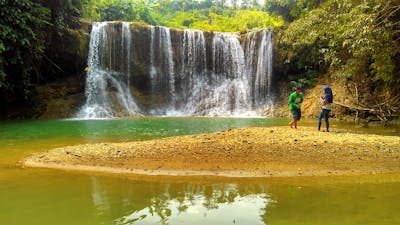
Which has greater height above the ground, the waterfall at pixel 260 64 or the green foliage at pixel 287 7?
the green foliage at pixel 287 7

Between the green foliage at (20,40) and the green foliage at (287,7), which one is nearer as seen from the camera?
the green foliage at (20,40)

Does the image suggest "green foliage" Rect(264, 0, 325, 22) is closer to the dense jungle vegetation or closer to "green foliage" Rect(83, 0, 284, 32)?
the dense jungle vegetation

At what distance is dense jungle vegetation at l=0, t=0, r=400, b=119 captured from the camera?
11203 mm

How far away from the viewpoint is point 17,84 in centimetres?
2016

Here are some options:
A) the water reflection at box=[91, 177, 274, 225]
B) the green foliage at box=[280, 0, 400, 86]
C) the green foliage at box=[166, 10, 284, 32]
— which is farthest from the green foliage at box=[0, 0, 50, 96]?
the green foliage at box=[166, 10, 284, 32]

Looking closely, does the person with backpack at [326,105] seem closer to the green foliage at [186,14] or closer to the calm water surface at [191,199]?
the calm water surface at [191,199]

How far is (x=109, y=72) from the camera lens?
24.8 meters

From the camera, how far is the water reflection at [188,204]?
4043 mm

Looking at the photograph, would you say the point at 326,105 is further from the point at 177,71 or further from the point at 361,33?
the point at 177,71

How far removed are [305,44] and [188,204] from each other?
2067 centimetres

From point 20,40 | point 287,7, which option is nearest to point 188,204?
point 20,40

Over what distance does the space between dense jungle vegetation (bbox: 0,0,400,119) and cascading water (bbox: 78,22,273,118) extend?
6.27 ft

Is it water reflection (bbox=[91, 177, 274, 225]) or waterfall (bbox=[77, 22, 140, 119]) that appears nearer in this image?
water reflection (bbox=[91, 177, 274, 225])

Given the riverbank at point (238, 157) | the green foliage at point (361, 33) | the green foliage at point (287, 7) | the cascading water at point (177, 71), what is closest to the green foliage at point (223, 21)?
the green foliage at point (287, 7)
